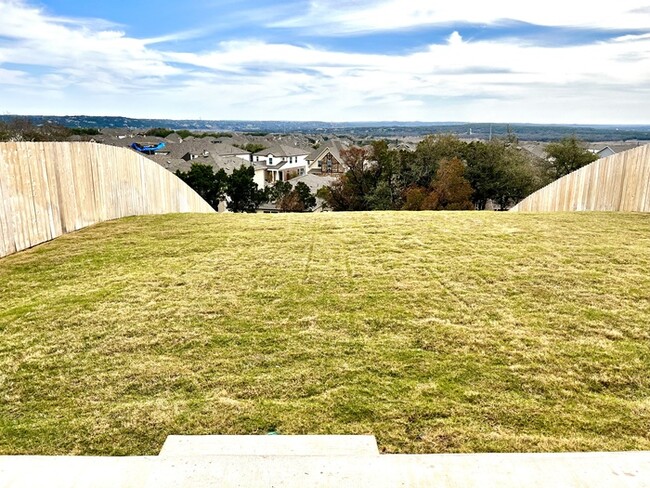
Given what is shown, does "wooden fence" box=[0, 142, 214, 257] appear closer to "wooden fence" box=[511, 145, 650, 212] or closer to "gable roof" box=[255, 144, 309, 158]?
"wooden fence" box=[511, 145, 650, 212]

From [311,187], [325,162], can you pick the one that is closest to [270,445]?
[311,187]

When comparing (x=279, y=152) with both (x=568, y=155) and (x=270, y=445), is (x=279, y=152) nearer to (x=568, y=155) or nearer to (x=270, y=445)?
(x=568, y=155)

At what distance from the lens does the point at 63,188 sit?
724 cm

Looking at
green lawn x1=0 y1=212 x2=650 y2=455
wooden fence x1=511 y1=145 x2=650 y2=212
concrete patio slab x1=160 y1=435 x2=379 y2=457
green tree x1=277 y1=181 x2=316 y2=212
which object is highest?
wooden fence x1=511 y1=145 x2=650 y2=212

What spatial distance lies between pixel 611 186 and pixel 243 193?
24471 millimetres

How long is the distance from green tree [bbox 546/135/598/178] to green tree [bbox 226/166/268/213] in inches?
846

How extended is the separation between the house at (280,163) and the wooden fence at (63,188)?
4240 centimetres

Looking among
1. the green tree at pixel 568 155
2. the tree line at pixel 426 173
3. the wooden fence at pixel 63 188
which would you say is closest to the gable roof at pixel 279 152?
the tree line at pixel 426 173

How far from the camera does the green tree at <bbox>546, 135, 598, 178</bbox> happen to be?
34469mm

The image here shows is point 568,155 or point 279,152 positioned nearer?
point 568,155

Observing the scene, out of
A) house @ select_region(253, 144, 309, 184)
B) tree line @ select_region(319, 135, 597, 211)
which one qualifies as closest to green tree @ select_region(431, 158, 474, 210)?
tree line @ select_region(319, 135, 597, 211)

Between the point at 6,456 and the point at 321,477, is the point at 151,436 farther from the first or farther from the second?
the point at 321,477

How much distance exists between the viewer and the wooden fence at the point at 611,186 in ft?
29.6

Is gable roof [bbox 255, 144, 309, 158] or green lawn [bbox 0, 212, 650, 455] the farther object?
gable roof [bbox 255, 144, 309, 158]
